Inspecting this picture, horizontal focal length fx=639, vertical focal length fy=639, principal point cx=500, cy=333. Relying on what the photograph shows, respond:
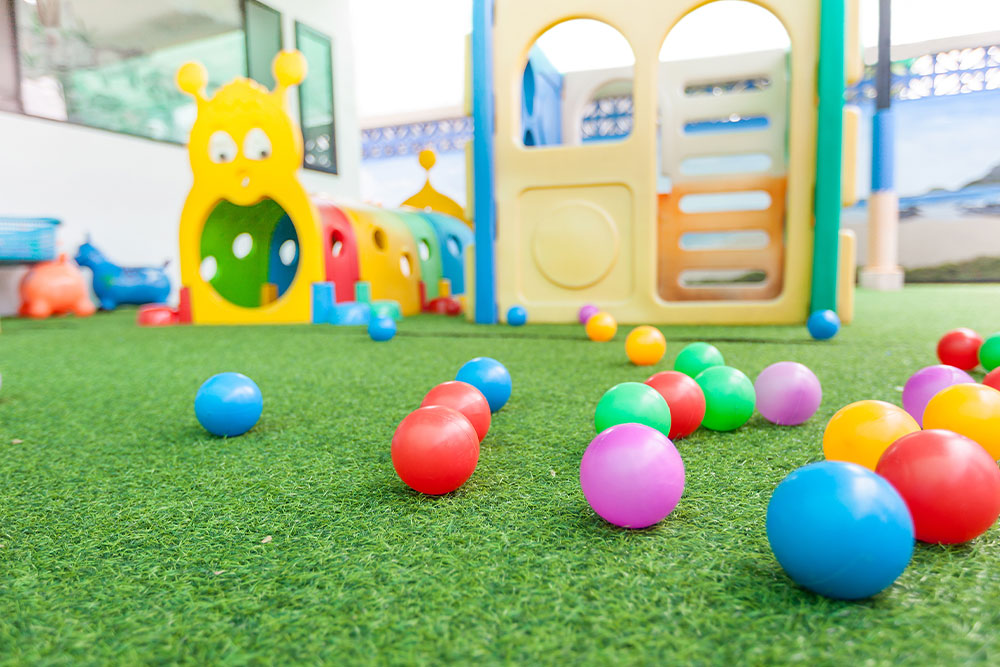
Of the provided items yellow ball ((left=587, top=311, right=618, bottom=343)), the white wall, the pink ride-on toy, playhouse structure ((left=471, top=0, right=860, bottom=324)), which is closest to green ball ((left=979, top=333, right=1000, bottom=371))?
yellow ball ((left=587, top=311, right=618, bottom=343))

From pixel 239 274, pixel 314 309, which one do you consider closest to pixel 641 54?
pixel 314 309

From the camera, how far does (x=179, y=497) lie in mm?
1015

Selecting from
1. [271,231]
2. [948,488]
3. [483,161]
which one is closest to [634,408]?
[948,488]

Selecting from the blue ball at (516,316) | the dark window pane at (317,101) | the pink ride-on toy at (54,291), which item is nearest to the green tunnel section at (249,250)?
the pink ride-on toy at (54,291)

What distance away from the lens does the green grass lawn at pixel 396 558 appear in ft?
1.98

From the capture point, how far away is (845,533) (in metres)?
0.63

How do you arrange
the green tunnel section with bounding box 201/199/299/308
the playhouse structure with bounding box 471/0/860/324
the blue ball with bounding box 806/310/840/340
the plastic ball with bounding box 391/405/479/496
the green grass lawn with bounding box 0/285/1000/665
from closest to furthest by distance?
1. the green grass lawn with bounding box 0/285/1000/665
2. the plastic ball with bounding box 391/405/479/496
3. the blue ball with bounding box 806/310/840/340
4. the playhouse structure with bounding box 471/0/860/324
5. the green tunnel section with bounding box 201/199/299/308

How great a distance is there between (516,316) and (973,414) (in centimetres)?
271

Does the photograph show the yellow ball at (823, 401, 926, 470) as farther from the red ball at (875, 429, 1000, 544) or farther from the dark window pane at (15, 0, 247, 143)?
the dark window pane at (15, 0, 247, 143)

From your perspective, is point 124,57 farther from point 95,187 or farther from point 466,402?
point 466,402

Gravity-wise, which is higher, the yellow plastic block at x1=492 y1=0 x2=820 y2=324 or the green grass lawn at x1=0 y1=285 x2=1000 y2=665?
the yellow plastic block at x1=492 y1=0 x2=820 y2=324

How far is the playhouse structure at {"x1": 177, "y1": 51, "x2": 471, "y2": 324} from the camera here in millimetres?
3975

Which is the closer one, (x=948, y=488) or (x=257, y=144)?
(x=948, y=488)

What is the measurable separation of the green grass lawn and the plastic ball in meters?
0.04
